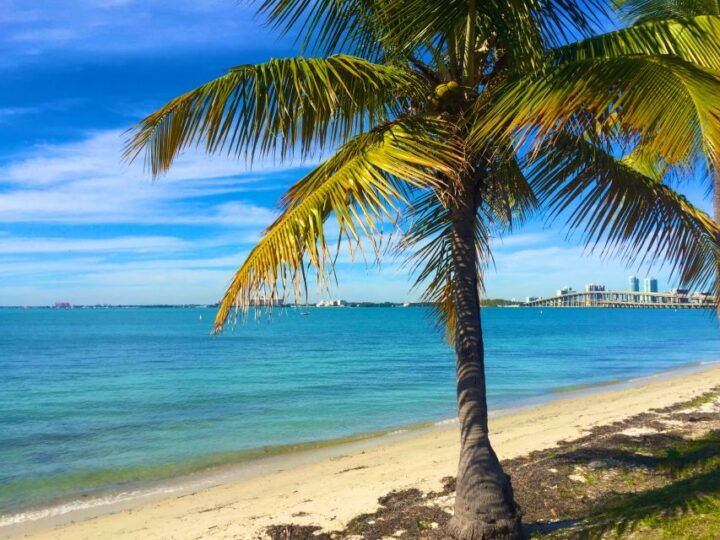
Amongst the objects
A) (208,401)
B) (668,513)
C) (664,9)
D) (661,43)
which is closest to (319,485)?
(668,513)

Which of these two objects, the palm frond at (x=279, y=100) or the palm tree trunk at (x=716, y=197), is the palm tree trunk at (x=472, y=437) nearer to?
the palm frond at (x=279, y=100)

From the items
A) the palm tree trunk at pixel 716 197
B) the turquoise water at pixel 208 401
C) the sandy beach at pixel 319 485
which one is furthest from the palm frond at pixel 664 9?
the sandy beach at pixel 319 485

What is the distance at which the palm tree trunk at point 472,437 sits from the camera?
4.79m

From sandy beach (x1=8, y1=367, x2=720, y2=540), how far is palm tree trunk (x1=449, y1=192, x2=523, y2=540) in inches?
92.7

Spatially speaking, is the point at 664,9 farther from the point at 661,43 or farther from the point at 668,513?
the point at 668,513

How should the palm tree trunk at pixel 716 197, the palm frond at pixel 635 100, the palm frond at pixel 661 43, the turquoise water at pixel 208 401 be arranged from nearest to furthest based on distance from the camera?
the palm frond at pixel 635 100
the palm frond at pixel 661 43
the palm tree trunk at pixel 716 197
the turquoise water at pixel 208 401

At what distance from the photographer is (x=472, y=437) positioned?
4.90 metres

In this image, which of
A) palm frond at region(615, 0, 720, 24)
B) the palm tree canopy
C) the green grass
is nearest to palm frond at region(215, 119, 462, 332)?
the palm tree canopy

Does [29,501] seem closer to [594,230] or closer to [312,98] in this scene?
[312,98]

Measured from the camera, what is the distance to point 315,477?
33.6ft

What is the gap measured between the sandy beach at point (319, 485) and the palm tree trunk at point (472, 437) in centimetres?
235

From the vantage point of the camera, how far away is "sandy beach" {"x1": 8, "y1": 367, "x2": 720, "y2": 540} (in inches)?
303

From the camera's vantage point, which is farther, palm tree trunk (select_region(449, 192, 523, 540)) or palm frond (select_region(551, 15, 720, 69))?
palm tree trunk (select_region(449, 192, 523, 540))

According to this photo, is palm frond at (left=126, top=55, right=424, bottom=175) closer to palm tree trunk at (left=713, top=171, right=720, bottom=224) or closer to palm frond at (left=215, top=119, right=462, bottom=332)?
palm frond at (left=215, top=119, right=462, bottom=332)
